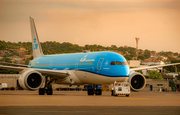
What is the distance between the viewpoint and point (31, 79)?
33.1 metres

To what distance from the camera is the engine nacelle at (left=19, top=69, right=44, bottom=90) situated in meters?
32.3

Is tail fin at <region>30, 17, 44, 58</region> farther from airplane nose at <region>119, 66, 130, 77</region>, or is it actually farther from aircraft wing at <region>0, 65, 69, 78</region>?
airplane nose at <region>119, 66, 130, 77</region>

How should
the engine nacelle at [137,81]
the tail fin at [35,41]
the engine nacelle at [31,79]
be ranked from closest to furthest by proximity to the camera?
the engine nacelle at [31,79], the engine nacelle at [137,81], the tail fin at [35,41]

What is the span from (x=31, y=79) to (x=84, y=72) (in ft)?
17.1

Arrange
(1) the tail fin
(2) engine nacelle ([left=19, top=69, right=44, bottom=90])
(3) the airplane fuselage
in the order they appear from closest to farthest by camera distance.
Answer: (3) the airplane fuselage → (2) engine nacelle ([left=19, top=69, right=44, bottom=90]) → (1) the tail fin

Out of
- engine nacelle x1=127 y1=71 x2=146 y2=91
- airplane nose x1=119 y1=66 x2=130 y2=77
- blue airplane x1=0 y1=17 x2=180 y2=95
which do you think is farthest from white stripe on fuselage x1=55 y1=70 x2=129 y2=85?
engine nacelle x1=127 y1=71 x2=146 y2=91

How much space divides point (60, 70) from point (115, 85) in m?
8.07

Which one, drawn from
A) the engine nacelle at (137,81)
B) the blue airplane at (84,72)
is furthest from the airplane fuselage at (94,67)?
the engine nacelle at (137,81)

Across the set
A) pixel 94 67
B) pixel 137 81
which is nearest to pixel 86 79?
pixel 94 67

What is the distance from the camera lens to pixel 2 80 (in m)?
82.6

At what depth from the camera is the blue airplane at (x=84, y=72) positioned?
105 ft

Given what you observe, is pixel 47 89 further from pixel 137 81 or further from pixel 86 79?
pixel 137 81
